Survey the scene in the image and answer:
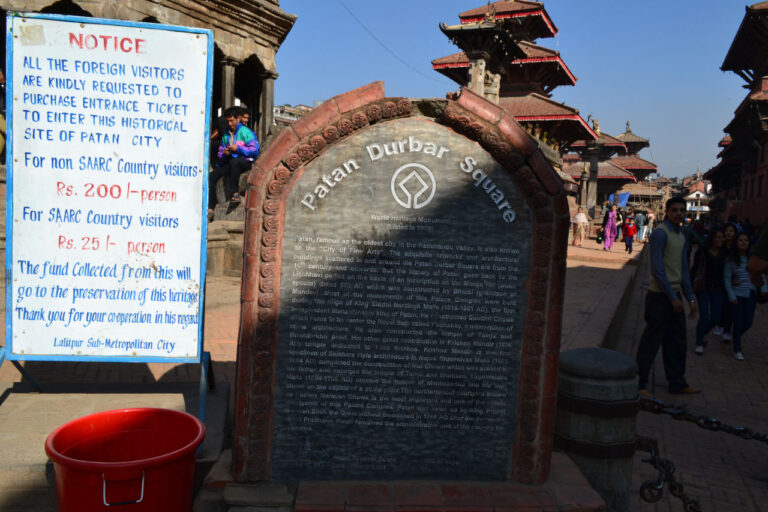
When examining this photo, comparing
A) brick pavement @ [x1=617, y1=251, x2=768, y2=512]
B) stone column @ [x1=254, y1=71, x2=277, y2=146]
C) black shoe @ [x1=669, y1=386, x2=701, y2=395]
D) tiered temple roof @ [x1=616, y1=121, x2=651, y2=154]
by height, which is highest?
tiered temple roof @ [x1=616, y1=121, x2=651, y2=154]

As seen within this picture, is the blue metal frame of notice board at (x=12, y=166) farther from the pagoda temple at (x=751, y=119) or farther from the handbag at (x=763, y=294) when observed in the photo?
the pagoda temple at (x=751, y=119)

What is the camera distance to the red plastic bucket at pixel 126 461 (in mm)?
2562

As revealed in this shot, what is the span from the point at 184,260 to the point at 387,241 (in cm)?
130

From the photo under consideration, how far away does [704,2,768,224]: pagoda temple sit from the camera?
1249 inches

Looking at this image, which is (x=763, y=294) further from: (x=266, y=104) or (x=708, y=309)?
(x=266, y=104)

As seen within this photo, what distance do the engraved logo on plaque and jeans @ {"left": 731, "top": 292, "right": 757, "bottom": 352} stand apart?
6438 millimetres

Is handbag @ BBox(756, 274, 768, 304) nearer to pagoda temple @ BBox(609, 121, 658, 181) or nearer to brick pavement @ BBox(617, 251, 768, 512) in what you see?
brick pavement @ BBox(617, 251, 768, 512)

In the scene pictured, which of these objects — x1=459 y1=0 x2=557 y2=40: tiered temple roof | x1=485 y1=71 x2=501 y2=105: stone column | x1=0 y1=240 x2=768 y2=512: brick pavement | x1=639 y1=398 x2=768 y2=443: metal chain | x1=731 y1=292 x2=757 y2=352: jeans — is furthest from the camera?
x1=459 y1=0 x2=557 y2=40: tiered temple roof

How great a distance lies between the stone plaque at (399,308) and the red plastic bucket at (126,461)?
0.47 metres

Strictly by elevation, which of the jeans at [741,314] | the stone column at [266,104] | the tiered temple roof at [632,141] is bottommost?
the jeans at [741,314]

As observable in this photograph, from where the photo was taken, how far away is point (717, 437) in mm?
5059

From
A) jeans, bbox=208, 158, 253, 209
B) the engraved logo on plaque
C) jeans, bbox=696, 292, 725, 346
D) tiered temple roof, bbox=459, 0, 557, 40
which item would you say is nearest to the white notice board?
the engraved logo on plaque

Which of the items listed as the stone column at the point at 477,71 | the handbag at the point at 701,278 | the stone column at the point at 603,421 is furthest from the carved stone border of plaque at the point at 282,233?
the stone column at the point at 477,71

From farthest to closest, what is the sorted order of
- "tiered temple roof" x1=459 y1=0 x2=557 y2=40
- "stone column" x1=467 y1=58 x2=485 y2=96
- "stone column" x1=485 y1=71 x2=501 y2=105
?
"tiered temple roof" x1=459 y1=0 x2=557 y2=40
"stone column" x1=485 y1=71 x2=501 y2=105
"stone column" x1=467 y1=58 x2=485 y2=96
